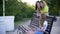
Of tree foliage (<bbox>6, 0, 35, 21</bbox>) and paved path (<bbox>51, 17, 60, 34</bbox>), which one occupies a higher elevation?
tree foliage (<bbox>6, 0, 35, 21</bbox>)

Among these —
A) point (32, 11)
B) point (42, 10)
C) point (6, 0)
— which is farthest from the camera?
point (6, 0)

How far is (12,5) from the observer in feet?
15.1

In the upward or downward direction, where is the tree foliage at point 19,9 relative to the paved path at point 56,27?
upward

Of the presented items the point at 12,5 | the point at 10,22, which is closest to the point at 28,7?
the point at 12,5

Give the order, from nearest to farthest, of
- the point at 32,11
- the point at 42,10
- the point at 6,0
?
the point at 42,10
the point at 32,11
the point at 6,0

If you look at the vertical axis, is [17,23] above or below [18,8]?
below

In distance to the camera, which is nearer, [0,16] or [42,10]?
[42,10]

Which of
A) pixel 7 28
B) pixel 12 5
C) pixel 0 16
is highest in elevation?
pixel 12 5

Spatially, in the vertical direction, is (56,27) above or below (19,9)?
below

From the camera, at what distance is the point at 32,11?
445 cm

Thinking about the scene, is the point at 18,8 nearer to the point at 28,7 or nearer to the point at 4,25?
the point at 28,7

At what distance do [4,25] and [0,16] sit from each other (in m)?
0.27

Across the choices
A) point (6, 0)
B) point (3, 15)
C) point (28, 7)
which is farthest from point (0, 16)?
point (28, 7)

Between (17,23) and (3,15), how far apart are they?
19.5 inches
